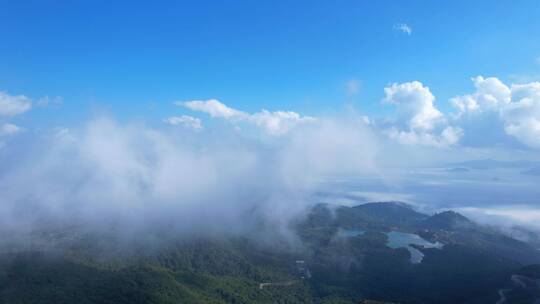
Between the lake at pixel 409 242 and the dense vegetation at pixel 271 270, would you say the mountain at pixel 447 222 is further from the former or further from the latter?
the lake at pixel 409 242

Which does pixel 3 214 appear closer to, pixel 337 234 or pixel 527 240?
A: pixel 337 234

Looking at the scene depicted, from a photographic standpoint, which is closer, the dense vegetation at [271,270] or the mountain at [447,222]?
the dense vegetation at [271,270]

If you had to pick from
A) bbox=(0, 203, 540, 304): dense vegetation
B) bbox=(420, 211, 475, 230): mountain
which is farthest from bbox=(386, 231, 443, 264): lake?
bbox=(420, 211, 475, 230): mountain

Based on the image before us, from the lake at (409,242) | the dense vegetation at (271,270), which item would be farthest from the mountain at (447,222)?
the lake at (409,242)

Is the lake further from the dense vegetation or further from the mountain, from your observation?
the mountain

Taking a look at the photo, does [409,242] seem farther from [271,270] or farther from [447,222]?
[271,270]

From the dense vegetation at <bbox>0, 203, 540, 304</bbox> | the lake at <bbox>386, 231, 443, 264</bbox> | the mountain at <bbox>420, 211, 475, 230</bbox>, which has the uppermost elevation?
the mountain at <bbox>420, 211, 475, 230</bbox>

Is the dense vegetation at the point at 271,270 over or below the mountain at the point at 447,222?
below

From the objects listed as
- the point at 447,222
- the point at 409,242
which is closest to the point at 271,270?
the point at 409,242

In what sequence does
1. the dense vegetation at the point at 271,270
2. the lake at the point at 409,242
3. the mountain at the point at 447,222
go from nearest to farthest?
the dense vegetation at the point at 271,270, the lake at the point at 409,242, the mountain at the point at 447,222

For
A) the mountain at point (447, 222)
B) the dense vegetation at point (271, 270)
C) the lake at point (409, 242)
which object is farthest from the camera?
the mountain at point (447, 222)

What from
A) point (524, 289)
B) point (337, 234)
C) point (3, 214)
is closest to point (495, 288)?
Answer: point (524, 289)

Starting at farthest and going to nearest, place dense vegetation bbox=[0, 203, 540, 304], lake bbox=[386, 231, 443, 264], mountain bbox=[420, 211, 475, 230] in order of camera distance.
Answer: mountain bbox=[420, 211, 475, 230] → lake bbox=[386, 231, 443, 264] → dense vegetation bbox=[0, 203, 540, 304]
